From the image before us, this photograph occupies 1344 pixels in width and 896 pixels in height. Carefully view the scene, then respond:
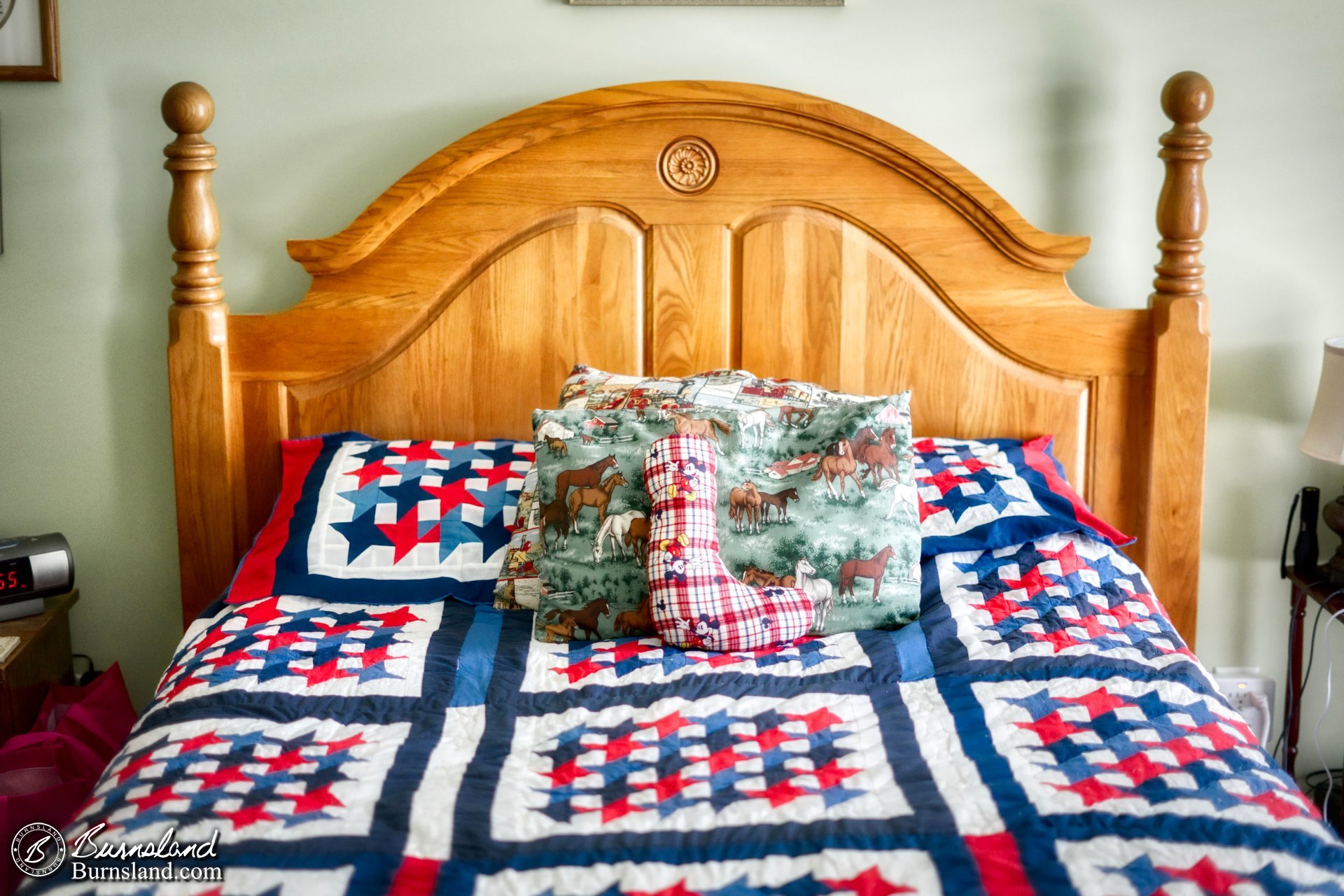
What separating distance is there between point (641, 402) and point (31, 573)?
120cm

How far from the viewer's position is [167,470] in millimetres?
2391

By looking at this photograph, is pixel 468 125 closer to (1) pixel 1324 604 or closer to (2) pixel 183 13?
(2) pixel 183 13

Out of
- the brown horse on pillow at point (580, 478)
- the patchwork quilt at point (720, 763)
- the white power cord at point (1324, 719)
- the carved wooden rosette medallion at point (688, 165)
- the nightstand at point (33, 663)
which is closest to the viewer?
the patchwork quilt at point (720, 763)

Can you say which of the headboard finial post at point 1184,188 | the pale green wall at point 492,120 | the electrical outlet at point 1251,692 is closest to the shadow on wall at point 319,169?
the pale green wall at point 492,120

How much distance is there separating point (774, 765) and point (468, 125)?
59.2 inches

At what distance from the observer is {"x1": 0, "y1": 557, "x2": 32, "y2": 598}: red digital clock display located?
2.14 meters

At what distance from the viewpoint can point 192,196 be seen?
7.00ft

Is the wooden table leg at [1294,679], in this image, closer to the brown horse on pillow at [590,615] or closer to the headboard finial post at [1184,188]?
the headboard finial post at [1184,188]

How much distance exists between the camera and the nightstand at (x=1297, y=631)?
7.23 ft

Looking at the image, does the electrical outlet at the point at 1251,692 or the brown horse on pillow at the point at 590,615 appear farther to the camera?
the electrical outlet at the point at 1251,692

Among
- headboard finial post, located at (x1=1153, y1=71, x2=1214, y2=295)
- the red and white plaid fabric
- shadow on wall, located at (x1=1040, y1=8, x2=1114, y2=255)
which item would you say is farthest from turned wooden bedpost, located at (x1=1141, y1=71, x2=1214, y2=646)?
the red and white plaid fabric

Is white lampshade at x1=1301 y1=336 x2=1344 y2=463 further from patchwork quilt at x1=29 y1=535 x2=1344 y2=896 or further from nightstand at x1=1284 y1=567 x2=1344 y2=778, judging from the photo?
patchwork quilt at x1=29 y1=535 x2=1344 y2=896

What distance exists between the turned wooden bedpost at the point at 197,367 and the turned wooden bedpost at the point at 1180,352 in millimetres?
1810

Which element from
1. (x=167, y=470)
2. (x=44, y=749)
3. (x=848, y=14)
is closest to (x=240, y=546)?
(x=167, y=470)
